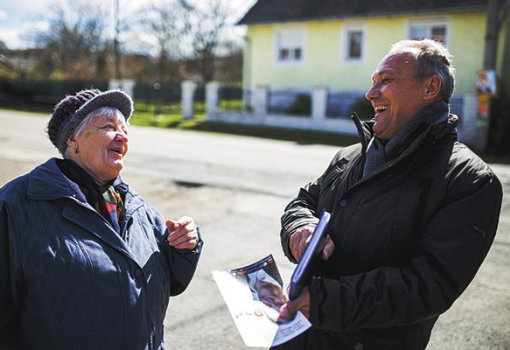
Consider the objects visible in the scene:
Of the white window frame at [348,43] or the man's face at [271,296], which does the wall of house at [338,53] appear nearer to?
the white window frame at [348,43]

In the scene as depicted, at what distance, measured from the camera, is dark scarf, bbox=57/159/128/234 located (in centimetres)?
216

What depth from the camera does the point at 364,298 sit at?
1792mm

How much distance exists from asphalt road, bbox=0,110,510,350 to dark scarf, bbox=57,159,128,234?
6.12ft

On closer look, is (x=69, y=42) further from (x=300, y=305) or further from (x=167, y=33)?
(x=300, y=305)

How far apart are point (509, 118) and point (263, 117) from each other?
984 cm

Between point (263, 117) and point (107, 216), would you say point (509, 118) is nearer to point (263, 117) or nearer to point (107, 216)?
point (263, 117)

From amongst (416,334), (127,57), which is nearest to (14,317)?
(416,334)

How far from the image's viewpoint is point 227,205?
7.79 meters

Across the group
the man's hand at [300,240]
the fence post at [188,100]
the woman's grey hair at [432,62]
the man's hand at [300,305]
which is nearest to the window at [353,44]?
the fence post at [188,100]

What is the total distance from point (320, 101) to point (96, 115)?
17.5 m

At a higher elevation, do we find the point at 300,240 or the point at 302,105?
the point at 302,105

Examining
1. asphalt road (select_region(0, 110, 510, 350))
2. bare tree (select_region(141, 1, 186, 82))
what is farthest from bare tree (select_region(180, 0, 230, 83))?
asphalt road (select_region(0, 110, 510, 350))

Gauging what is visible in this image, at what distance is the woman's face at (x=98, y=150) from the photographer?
7.32 ft

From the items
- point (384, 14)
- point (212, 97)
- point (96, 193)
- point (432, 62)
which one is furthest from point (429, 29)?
point (96, 193)
